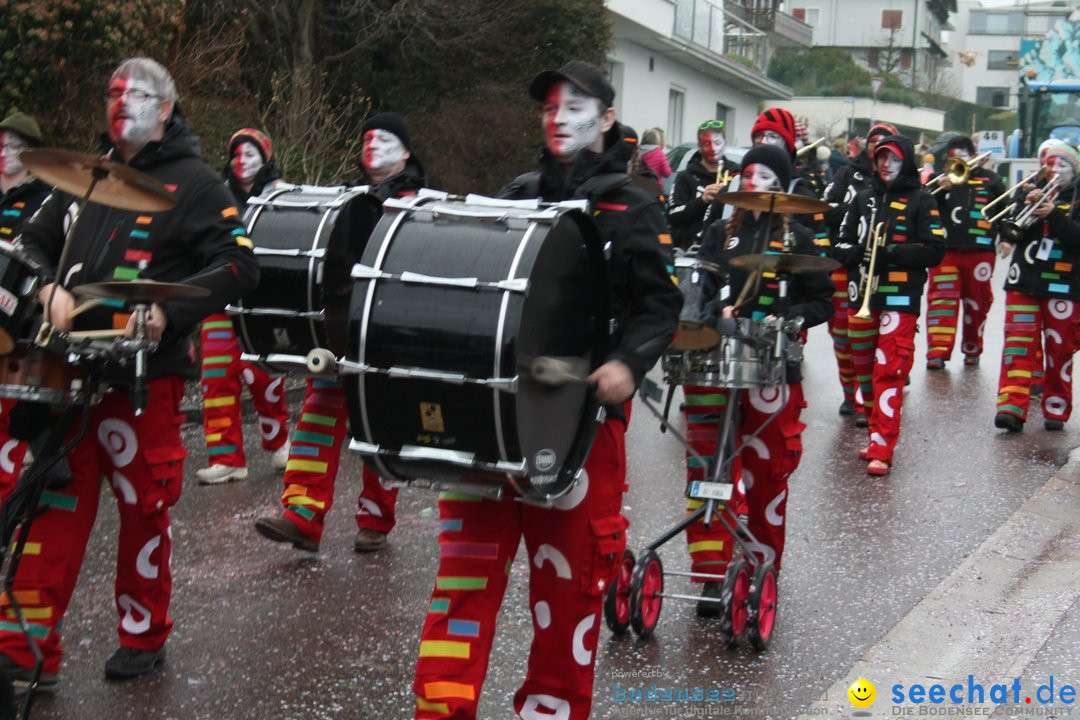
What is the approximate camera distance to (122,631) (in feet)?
16.6

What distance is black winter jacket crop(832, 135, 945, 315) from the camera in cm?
891

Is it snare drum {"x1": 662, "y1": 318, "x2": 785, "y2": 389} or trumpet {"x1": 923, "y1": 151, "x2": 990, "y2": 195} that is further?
trumpet {"x1": 923, "y1": 151, "x2": 990, "y2": 195}

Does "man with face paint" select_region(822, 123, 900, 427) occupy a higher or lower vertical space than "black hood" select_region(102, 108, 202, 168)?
lower

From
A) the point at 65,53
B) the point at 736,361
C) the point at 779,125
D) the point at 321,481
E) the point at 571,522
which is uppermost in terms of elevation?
the point at 65,53

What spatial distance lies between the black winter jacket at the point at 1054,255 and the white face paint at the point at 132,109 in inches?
273

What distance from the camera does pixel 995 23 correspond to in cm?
9394

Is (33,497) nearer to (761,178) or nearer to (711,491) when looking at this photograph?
(711,491)

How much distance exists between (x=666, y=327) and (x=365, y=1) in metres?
14.5

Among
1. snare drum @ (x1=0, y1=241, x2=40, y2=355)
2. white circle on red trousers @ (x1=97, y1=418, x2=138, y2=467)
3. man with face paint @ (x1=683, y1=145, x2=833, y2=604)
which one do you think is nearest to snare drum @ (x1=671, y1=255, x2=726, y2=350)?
man with face paint @ (x1=683, y1=145, x2=833, y2=604)

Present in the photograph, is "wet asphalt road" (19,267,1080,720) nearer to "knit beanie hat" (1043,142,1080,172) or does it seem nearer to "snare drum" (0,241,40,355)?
"snare drum" (0,241,40,355)

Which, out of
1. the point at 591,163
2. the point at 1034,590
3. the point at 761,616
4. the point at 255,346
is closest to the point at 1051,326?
the point at 1034,590

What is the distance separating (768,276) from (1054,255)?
14.4ft

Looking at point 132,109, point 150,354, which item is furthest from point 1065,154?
point 150,354

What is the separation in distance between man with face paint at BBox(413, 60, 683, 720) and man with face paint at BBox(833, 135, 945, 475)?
4922 millimetres
